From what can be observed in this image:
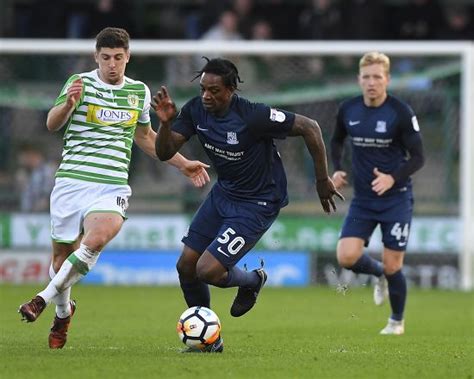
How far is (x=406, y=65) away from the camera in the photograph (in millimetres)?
17812

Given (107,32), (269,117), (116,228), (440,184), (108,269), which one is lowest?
(108,269)

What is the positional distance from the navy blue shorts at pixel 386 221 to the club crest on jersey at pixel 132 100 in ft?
9.98

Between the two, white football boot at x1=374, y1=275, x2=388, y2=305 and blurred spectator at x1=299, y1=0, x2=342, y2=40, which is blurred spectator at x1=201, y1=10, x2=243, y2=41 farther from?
white football boot at x1=374, y1=275, x2=388, y2=305

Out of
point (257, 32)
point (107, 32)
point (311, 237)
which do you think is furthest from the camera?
point (257, 32)

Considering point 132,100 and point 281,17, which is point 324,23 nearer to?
point 281,17

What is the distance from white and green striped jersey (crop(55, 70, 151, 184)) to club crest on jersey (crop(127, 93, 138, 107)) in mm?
32

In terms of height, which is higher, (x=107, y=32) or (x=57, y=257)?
(x=107, y=32)

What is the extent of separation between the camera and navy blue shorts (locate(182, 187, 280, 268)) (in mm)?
8969

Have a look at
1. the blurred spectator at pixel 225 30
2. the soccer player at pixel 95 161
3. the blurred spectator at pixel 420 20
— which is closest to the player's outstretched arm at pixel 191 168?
the soccer player at pixel 95 161

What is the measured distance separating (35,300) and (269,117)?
2167 millimetres

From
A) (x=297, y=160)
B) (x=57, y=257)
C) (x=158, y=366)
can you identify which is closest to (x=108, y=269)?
(x=297, y=160)

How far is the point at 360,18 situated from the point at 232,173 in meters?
11.2

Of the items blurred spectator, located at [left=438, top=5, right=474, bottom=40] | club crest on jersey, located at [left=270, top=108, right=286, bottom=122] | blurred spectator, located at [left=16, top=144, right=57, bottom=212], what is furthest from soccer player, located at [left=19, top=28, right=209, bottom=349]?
blurred spectator, located at [left=438, top=5, right=474, bottom=40]

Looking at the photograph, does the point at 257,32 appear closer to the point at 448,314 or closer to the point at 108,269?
the point at 108,269
